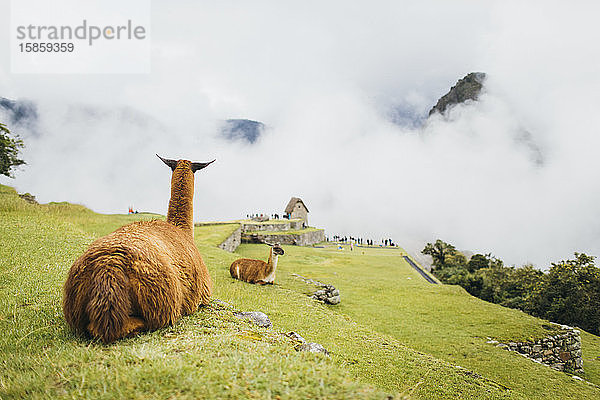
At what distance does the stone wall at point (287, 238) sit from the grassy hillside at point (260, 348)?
19.2 meters

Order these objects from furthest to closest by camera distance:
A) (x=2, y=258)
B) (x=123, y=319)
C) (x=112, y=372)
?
1. (x=2, y=258)
2. (x=123, y=319)
3. (x=112, y=372)

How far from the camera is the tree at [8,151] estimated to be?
2200 cm

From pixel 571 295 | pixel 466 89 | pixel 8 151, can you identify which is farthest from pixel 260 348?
pixel 466 89

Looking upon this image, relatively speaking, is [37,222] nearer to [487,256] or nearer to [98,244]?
[98,244]

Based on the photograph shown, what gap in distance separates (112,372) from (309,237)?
37926 millimetres

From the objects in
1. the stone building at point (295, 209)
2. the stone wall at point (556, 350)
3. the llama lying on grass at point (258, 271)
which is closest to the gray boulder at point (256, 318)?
the llama lying on grass at point (258, 271)

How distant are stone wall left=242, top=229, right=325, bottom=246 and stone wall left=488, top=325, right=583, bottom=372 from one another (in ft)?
82.5

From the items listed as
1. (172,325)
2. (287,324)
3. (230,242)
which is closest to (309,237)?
(230,242)

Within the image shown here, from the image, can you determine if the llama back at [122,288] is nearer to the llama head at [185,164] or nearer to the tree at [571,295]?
the llama head at [185,164]

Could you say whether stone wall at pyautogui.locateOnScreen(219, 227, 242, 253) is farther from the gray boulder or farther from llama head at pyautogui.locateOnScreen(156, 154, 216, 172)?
the gray boulder

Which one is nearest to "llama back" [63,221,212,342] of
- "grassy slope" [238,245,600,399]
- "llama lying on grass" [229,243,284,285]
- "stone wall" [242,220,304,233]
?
"grassy slope" [238,245,600,399]

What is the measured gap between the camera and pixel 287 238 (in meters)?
34.8

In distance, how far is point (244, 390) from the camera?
2115 millimetres

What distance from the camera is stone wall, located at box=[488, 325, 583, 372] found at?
8023mm
